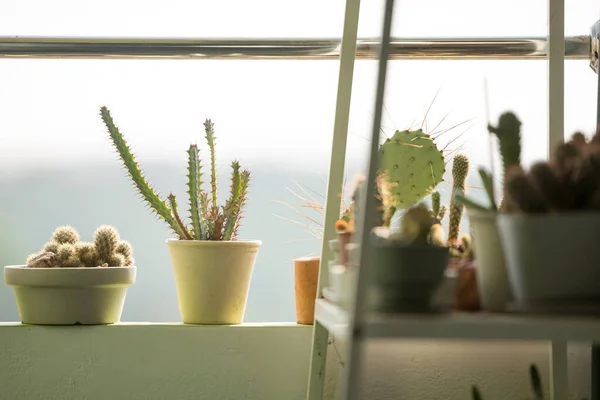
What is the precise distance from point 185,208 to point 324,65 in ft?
1.51

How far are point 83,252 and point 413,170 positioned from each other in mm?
610

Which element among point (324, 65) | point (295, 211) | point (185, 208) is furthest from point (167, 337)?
point (324, 65)

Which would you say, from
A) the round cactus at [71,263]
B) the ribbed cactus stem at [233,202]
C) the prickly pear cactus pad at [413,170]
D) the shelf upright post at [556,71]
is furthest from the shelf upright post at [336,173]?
the round cactus at [71,263]

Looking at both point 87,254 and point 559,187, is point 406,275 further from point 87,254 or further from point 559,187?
point 87,254

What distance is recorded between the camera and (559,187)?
2.55ft

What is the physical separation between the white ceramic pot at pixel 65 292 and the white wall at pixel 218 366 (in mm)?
25

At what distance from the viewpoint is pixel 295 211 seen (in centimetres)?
156

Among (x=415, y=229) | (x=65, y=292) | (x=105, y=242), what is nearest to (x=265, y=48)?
(x=105, y=242)

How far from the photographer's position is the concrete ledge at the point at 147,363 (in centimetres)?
134

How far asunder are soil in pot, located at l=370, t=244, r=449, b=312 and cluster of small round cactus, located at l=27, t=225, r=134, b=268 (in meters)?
0.74

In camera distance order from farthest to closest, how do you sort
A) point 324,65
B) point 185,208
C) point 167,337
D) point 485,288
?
point 324,65
point 185,208
point 167,337
point 485,288

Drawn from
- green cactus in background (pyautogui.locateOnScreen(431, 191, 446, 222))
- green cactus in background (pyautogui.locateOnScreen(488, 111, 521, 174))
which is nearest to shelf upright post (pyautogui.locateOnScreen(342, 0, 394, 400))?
green cactus in background (pyautogui.locateOnScreen(488, 111, 521, 174))

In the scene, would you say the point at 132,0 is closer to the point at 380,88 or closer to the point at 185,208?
the point at 185,208

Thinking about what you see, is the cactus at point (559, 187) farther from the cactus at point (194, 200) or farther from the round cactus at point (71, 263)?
the round cactus at point (71, 263)
